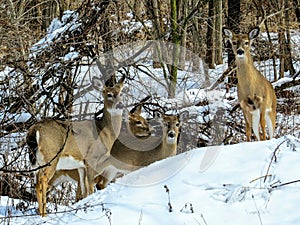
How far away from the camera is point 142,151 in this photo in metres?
9.52

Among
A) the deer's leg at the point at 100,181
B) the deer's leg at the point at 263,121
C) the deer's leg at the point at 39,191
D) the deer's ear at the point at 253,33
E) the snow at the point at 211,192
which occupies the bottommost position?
the deer's leg at the point at 100,181

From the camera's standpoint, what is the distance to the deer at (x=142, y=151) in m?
9.04

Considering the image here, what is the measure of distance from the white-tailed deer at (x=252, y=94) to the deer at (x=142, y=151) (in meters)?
1.15

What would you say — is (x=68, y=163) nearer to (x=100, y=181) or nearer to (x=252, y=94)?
(x=100, y=181)

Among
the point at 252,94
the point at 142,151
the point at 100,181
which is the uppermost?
the point at 252,94

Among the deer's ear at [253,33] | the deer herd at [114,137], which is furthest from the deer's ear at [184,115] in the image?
the deer's ear at [253,33]

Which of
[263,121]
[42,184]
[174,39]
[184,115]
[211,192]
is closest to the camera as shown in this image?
[211,192]

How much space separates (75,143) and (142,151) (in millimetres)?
1261

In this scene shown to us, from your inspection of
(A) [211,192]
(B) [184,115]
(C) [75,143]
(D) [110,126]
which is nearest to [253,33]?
(B) [184,115]

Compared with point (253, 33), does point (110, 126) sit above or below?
below

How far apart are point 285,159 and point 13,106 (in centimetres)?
471

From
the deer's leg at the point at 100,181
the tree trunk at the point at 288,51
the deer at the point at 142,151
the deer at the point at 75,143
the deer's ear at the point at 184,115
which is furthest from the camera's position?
the tree trunk at the point at 288,51

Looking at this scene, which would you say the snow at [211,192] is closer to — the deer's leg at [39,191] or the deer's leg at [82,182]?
the deer's leg at [39,191]

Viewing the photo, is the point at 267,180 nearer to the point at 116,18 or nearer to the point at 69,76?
the point at 69,76
